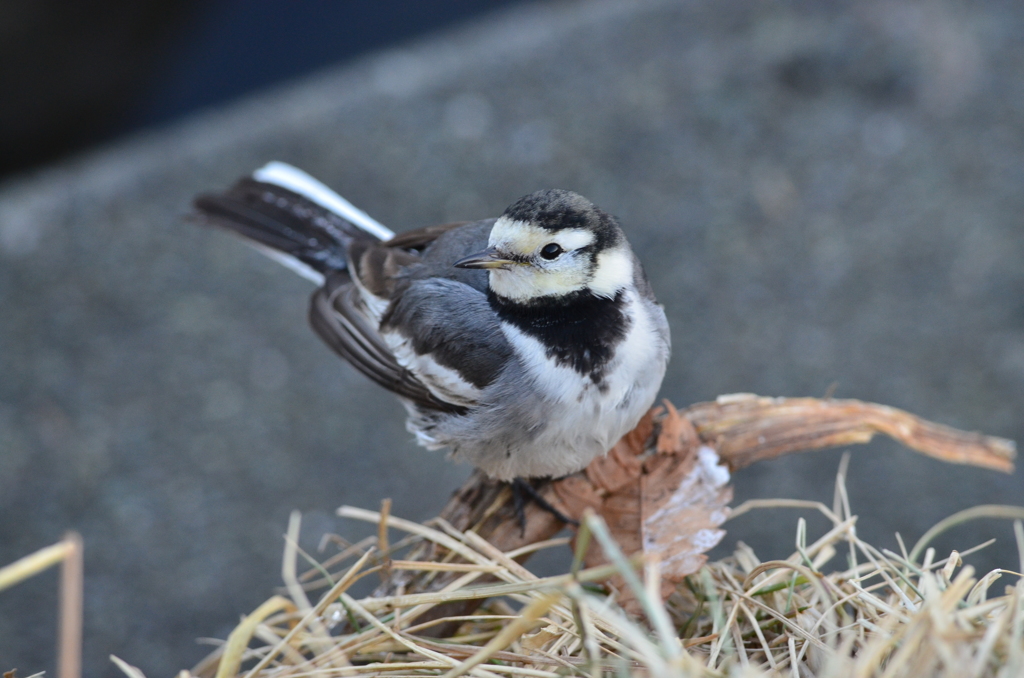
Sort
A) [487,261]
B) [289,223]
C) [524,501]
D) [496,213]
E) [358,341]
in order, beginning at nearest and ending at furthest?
[487,261] < [524,501] < [358,341] < [289,223] < [496,213]

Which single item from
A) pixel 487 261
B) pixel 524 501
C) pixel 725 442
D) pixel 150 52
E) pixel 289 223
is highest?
pixel 150 52

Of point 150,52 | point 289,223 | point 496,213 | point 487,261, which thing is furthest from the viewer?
point 150,52

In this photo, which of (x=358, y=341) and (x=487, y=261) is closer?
(x=487, y=261)

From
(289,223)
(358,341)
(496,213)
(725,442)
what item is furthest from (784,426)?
(496,213)

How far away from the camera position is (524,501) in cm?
176

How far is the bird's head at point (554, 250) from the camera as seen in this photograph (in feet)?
5.26

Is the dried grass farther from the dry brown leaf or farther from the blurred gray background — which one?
the blurred gray background

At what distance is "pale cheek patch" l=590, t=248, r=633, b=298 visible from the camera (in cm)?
168

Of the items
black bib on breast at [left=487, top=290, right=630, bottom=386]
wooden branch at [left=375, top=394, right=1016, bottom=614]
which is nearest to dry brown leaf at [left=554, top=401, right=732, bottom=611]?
wooden branch at [left=375, top=394, right=1016, bottom=614]

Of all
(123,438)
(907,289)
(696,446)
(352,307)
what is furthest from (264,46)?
(696,446)

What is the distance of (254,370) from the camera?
11.8 feet

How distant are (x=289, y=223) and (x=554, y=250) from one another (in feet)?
3.02

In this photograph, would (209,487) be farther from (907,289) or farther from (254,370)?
(907,289)

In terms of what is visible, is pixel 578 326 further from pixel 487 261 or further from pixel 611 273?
pixel 487 261
